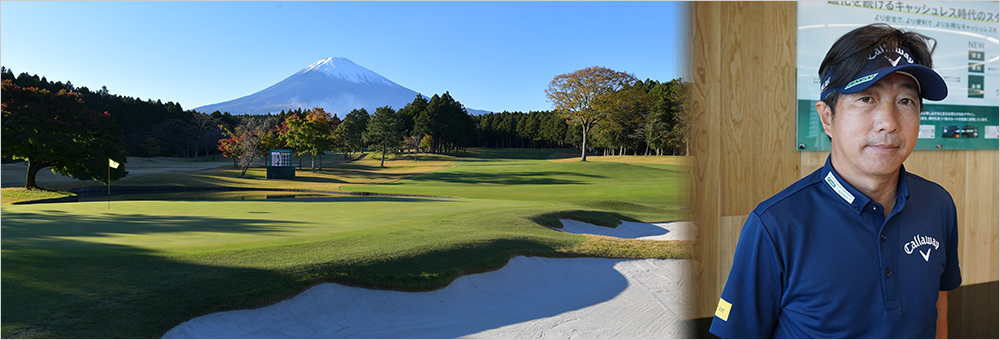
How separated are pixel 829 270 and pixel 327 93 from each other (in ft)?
112

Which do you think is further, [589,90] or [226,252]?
[589,90]

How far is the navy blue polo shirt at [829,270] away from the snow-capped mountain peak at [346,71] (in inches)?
1337

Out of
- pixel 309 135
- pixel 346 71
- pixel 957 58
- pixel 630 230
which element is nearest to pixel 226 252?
pixel 957 58

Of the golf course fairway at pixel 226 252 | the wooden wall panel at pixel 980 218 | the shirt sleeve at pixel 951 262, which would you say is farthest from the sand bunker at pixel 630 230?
the shirt sleeve at pixel 951 262

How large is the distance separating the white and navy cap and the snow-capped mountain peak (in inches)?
1339

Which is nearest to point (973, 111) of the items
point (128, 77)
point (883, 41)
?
point (883, 41)

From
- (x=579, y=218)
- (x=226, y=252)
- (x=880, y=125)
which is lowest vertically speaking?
(x=579, y=218)

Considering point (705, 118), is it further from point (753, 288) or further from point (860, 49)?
point (753, 288)

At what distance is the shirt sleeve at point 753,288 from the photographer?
1009 mm

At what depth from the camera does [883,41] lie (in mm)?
1020

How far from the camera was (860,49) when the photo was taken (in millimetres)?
1017

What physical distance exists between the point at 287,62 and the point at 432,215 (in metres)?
11.0

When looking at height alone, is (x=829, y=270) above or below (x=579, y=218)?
above

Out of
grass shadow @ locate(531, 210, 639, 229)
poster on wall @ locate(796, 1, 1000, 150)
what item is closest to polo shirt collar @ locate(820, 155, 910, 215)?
poster on wall @ locate(796, 1, 1000, 150)
